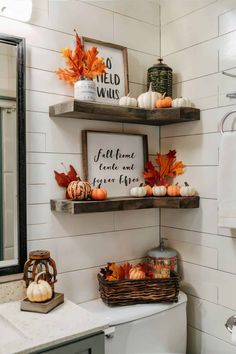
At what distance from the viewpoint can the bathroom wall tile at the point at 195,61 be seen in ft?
5.59

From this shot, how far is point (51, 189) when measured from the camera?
160 cm

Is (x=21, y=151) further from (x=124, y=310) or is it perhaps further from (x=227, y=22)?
(x=227, y=22)

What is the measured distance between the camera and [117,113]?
5.33ft

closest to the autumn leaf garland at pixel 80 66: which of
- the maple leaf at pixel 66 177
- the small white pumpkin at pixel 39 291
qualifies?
the maple leaf at pixel 66 177

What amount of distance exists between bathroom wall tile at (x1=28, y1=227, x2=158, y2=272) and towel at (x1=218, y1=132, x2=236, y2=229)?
0.51 meters

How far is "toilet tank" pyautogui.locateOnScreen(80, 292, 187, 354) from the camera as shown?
1.50m

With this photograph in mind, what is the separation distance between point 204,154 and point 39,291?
1.00 metres

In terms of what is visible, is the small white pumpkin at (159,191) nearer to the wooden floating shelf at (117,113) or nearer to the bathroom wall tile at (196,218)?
the bathroom wall tile at (196,218)

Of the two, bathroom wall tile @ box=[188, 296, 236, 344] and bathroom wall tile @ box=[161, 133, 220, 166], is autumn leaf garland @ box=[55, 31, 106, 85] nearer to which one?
bathroom wall tile @ box=[161, 133, 220, 166]

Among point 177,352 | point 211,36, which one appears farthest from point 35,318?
point 211,36

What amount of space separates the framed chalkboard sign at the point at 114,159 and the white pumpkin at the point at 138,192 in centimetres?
6

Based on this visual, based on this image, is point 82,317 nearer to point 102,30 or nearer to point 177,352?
point 177,352

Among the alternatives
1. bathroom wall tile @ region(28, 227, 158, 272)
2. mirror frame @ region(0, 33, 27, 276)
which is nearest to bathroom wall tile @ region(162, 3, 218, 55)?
mirror frame @ region(0, 33, 27, 276)

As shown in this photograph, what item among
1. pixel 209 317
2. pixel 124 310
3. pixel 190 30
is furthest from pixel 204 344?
pixel 190 30
